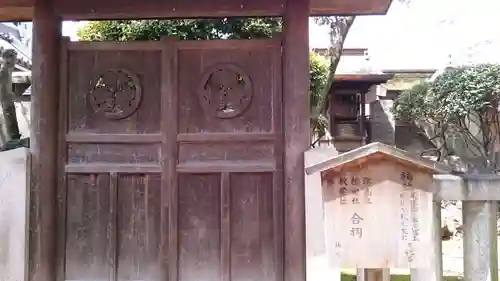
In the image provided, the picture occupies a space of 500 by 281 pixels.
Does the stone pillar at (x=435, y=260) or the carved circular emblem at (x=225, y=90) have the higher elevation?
the carved circular emblem at (x=225, y=90)

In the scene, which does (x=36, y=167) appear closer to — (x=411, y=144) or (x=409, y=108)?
(x=409, y=108)

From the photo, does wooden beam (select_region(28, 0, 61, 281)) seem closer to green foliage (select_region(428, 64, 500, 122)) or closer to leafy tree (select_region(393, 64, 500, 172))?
leafy tree (select_region(393, 64, 500, 172))

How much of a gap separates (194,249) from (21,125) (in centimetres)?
911

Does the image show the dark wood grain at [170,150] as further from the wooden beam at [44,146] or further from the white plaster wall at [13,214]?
the white plaster wall at [13,214]

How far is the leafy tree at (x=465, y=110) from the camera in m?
8.38

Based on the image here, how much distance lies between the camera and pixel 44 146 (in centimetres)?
450

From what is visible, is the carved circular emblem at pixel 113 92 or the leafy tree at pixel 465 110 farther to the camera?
the leafy tree at pixel 465 110

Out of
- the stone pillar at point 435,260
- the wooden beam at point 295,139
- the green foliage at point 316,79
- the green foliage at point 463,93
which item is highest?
the green foliage at point 316,79

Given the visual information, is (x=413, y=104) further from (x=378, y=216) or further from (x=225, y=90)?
(x=378, y=216)

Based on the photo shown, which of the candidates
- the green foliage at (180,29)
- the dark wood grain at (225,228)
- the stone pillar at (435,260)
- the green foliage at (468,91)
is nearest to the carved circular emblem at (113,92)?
the dark wood grain at (225,228)

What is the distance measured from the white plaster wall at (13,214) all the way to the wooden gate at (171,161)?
353 millimetres

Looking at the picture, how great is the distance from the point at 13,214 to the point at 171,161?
150 cm

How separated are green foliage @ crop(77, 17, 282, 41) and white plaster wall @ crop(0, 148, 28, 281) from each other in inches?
140

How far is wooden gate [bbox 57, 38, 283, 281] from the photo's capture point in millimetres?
4539
